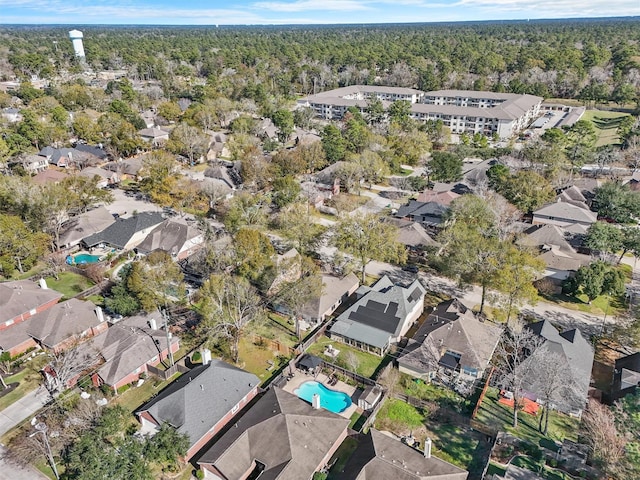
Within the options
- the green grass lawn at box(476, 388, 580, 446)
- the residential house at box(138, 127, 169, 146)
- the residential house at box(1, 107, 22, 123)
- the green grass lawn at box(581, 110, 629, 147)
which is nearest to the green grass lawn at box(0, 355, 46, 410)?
the green grass lawn at box(476, 388, 580, 446)

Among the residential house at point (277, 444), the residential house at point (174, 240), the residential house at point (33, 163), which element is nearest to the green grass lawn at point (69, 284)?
the residential house at point (174, 240)

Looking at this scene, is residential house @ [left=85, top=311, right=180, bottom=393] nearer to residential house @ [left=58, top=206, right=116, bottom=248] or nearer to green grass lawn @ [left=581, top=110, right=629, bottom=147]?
residential house @ [left=58, top=206, right=116, bottom=248]

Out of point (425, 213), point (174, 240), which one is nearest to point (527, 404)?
point (425, 213)

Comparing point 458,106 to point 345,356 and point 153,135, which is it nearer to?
point 153,135

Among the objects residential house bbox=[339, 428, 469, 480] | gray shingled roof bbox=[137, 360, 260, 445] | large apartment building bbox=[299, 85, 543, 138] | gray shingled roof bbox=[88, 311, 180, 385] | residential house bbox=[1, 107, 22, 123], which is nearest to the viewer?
residential house bbox=[339, 428, 469, 480]

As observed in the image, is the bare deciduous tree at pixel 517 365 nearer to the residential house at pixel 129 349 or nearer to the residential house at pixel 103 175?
the residential house at pixel 129 349

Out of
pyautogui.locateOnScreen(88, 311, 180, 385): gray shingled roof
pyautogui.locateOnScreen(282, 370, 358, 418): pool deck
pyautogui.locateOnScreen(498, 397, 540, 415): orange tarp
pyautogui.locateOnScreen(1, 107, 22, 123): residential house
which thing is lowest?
pyautogui.locateOnScreen(498, 397, 540, 415): orange tarp

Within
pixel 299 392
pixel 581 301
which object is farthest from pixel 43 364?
Answer: pixel 581 301

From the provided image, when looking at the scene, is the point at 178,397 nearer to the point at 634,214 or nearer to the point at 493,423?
the point at 493,423
